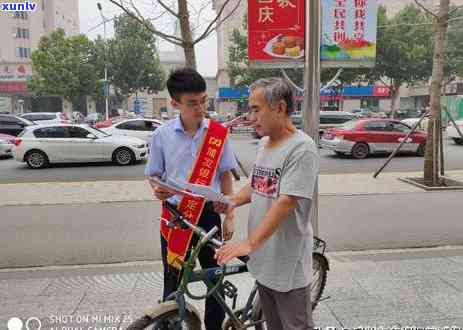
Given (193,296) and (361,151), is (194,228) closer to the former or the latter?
(193,296)

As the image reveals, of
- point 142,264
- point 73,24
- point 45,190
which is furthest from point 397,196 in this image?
point 73,24

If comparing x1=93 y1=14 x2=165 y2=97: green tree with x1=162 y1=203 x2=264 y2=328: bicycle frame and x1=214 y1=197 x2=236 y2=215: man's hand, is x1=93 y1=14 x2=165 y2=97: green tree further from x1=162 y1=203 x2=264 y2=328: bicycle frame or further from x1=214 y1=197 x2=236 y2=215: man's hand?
x1=162 y1=203 x2=264 y2=328: bicycle frame

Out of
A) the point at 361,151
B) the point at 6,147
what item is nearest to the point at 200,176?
the point at 361,151

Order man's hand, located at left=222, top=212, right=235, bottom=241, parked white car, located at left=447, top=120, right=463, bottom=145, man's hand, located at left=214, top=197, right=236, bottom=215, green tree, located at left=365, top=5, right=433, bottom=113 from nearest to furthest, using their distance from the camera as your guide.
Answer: man's hand, located at left=214, top=197, right=236, bottom=215, man's hand, located at left=222, top=212, right=235, bottom=241, parked white car, located at left=447, top=120, right=463, bottom=145, green tree, located at left=365, top=5, right=433, bottom=113

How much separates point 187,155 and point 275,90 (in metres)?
0.82

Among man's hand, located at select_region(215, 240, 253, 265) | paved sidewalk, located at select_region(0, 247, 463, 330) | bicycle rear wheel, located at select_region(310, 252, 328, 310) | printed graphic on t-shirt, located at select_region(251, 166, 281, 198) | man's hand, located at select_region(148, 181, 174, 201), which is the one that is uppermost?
printed graphic on t-shirt, located at select_region(251, 166, 281, 198)

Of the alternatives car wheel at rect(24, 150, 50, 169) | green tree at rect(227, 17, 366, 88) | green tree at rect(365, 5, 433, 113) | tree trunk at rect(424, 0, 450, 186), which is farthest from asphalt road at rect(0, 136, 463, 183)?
green tree at rect(365, 5, 433, 113)

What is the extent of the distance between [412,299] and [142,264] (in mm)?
2593

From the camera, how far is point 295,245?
2.00 metres

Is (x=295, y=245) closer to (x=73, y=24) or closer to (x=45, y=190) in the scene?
(x=45, y=190)

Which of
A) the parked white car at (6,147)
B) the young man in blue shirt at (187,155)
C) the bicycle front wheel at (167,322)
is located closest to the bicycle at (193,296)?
the bicycle front wheel at (167,322)

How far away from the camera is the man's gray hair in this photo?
1869 millimetres

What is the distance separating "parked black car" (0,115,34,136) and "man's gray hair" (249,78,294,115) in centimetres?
1862

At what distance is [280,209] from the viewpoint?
1.84m
